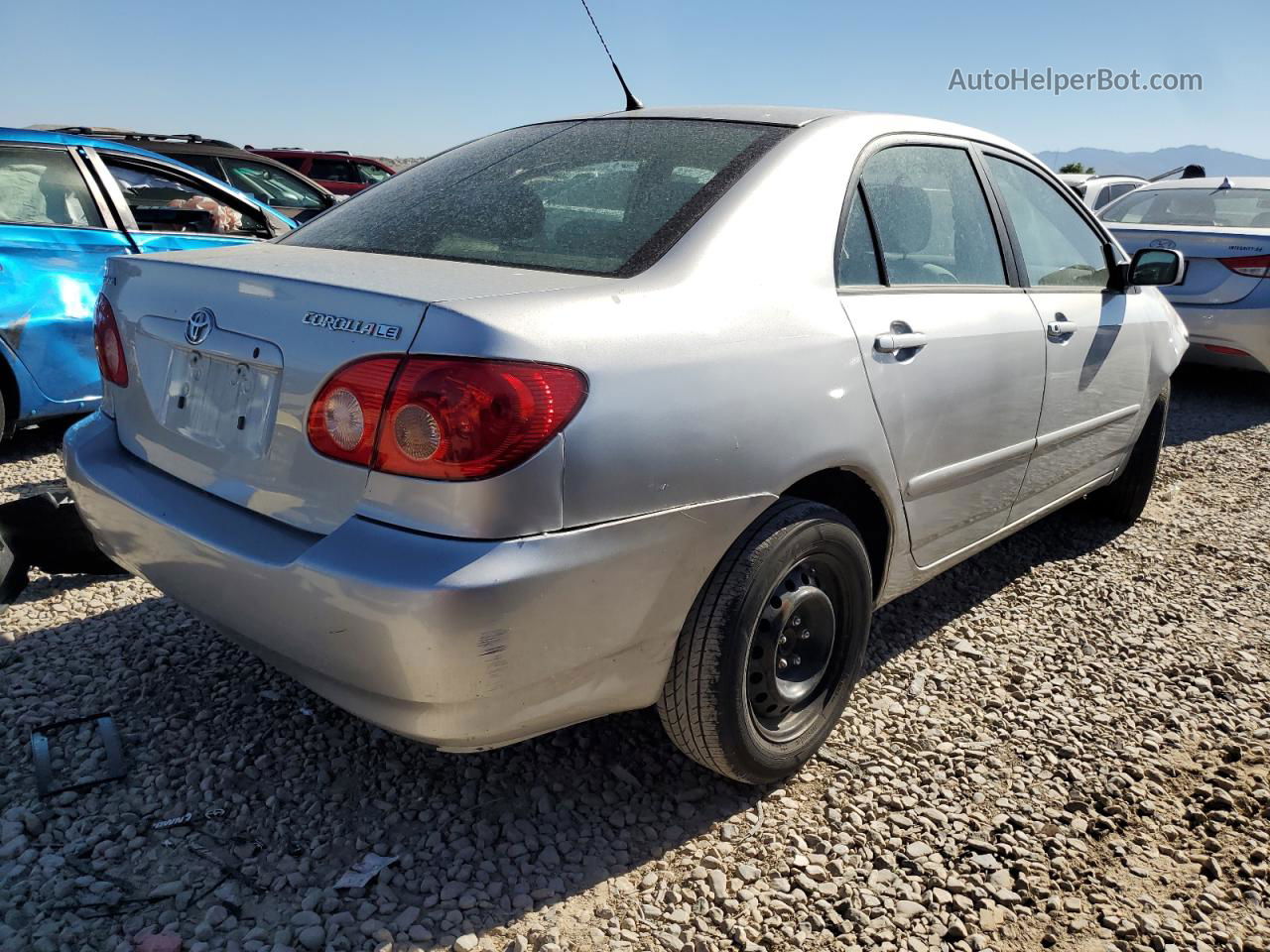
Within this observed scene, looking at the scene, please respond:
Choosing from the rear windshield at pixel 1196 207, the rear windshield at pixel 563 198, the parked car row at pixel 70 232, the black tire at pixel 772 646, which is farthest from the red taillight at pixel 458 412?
the rear windshield at pixel 1196 207

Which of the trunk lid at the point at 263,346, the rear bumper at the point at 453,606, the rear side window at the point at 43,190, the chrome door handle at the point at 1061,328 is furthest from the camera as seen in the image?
the rear side window at the point at 43,190

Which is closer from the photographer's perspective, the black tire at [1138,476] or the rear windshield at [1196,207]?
the black tire at [1138,476]

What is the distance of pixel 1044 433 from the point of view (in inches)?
130

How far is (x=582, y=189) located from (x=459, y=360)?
0.91 m

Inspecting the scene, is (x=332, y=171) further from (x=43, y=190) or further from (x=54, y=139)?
(x=43, y=190)

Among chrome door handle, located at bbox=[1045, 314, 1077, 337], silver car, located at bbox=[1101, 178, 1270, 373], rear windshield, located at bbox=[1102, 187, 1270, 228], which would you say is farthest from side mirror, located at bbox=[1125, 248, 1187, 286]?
rear windshield, located at bbox=[1102, 187, 1270, 228]

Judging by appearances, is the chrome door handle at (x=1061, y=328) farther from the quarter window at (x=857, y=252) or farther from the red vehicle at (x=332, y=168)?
the red vehicle at (x=332, y=168)

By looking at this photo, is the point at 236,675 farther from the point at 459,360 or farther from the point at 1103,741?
the point at 1103,741

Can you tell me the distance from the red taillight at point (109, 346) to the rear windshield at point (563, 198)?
1.60ft

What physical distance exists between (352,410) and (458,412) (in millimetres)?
226

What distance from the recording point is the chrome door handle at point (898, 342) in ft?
8.04

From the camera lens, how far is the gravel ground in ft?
6.71

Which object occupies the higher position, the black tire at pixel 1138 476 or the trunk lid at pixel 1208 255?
the trunk lid at pixel 1208 255

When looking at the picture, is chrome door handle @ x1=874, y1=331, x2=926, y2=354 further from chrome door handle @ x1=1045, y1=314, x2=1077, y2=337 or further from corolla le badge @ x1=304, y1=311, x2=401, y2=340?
corolla le badge @ x1=304, y1=311, x2=401, y2=340
